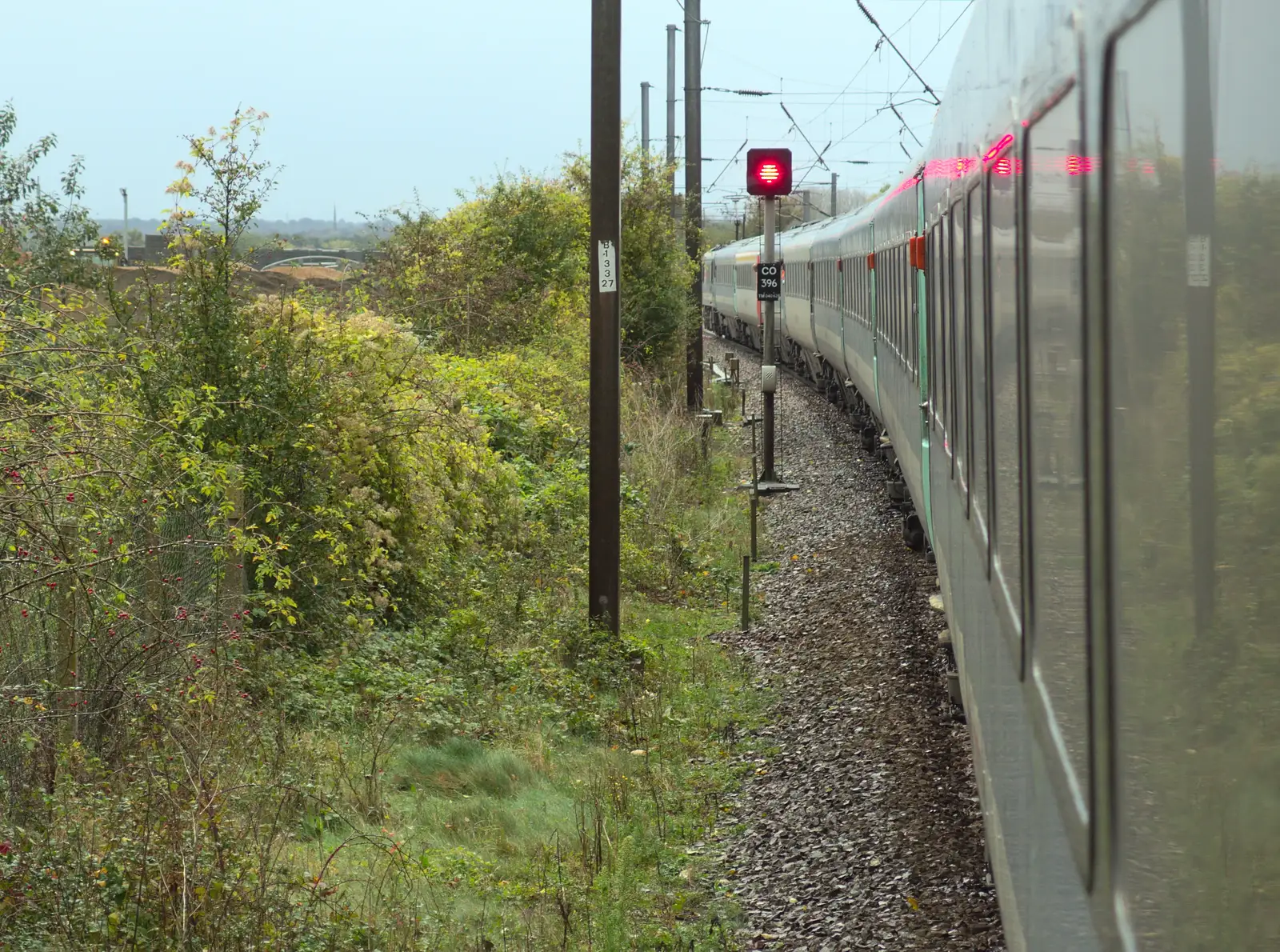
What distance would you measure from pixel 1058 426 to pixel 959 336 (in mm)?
3189

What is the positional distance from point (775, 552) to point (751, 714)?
5.04 m

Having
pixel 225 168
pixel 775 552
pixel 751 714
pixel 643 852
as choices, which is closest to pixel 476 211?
pixel 775 552

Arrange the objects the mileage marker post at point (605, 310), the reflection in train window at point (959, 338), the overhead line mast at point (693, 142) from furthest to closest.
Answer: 1. the overhead line mast at point (693, 142)
2. the mileage marker post at point (605, 310)
3. the reflection in train window at point (959, 338)

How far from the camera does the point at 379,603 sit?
999cm

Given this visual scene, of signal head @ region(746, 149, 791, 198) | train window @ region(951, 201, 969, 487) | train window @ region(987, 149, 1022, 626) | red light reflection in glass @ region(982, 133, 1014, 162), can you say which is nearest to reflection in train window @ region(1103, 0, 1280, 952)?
train window @ region(987, 149, 1022, 626)

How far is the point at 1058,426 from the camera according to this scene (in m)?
2.56

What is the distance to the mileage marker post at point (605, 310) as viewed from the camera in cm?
922

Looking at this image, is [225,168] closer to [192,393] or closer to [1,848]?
[192,393]

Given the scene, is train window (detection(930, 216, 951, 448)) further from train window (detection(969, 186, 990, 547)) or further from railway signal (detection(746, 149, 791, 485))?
railway signal (detection(746, 149, 791, 485))

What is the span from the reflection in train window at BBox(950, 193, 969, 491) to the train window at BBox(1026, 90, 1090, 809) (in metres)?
2.18

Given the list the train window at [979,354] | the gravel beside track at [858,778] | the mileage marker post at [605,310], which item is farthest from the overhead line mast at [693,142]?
the train window at [979,354]

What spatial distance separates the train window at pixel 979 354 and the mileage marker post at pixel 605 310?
4641 mm

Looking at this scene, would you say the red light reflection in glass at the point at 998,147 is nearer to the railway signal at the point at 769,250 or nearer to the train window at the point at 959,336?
the train window at the point at 959,336

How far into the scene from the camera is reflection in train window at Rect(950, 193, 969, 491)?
5.23m
